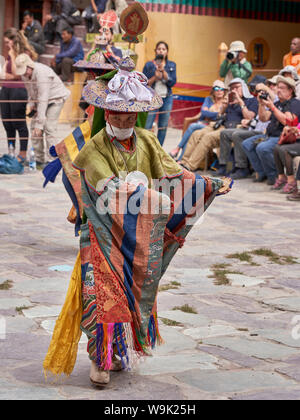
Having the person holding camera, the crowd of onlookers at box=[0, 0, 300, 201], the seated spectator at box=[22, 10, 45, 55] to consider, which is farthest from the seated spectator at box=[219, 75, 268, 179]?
the seated spectator at box=[22, 10, 45, 55]

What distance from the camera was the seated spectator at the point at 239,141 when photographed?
38.8ft

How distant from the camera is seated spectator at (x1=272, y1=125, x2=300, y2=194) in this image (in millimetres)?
10737

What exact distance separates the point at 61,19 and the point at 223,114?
7500 mm

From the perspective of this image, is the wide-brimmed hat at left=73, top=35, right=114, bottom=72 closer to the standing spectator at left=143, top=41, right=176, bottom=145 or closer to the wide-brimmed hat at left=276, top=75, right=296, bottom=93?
the wide-brimmed hat at left=276, top=75, right=296, bottom=93

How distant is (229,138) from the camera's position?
11953 mm

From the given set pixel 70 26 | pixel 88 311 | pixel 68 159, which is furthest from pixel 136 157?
pixel 70 26

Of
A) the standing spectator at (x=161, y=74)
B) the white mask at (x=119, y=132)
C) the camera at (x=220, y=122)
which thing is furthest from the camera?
the standing spectator at (x=161, y=74)

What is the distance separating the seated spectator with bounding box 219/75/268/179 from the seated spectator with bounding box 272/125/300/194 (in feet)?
2.59

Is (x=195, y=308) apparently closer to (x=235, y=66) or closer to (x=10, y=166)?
(x=10, y=166)

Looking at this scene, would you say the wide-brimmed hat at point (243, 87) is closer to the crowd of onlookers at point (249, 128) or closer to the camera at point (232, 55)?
the crowd of onlookers at point (249, 128)

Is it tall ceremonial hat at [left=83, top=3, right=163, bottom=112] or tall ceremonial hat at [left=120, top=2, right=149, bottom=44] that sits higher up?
tall ceremonial hat at [left=120, top=2, right=149, bottom=44]

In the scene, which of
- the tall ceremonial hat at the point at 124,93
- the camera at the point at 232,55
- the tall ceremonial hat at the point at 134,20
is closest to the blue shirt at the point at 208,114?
the camera at the point at 232,55

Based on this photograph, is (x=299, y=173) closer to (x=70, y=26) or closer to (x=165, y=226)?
(x=165, y=226)

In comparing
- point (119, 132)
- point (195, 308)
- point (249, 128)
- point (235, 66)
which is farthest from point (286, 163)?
point (119, 132)
